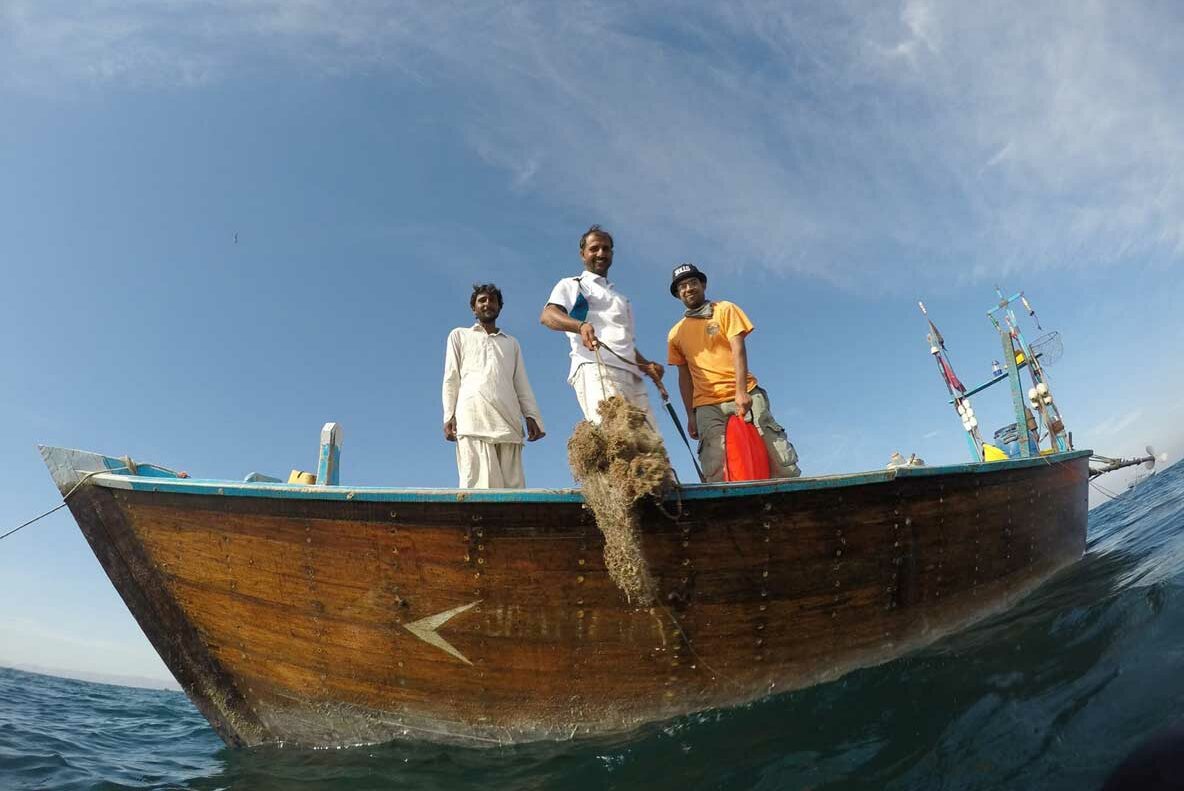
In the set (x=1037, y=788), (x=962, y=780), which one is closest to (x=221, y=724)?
(x=962, y=780)

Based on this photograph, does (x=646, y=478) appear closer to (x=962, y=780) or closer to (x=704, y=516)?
(x=704, y=516)

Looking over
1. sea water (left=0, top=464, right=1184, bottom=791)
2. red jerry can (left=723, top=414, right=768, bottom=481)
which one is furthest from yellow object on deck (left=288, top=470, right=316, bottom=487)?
red jerry can (left=723, top=414, right=768, bottom=481)

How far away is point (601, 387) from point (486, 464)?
1.07 meters

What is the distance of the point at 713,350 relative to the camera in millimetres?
4215

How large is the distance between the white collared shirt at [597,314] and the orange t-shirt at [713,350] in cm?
73

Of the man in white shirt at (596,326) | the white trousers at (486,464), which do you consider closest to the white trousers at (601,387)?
the man in white shirt at (596,326)

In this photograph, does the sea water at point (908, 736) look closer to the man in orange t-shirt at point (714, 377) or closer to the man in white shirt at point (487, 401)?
the man in orange t-shirt at point (714, 377)

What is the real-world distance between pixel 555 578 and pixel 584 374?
1304mm

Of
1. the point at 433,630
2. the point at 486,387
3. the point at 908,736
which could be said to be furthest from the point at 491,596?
the point at 908,736

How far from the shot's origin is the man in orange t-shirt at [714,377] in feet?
12.6

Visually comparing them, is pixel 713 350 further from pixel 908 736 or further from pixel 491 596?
pixel 908 736

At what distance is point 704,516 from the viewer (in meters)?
2.86

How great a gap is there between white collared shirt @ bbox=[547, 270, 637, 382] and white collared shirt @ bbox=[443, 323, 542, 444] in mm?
628

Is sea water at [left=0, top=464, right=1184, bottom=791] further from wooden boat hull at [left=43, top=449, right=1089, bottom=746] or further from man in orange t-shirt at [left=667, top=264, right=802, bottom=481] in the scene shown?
man in orange t-shirt at [left=667, top=264, right=802, bottom=481]
